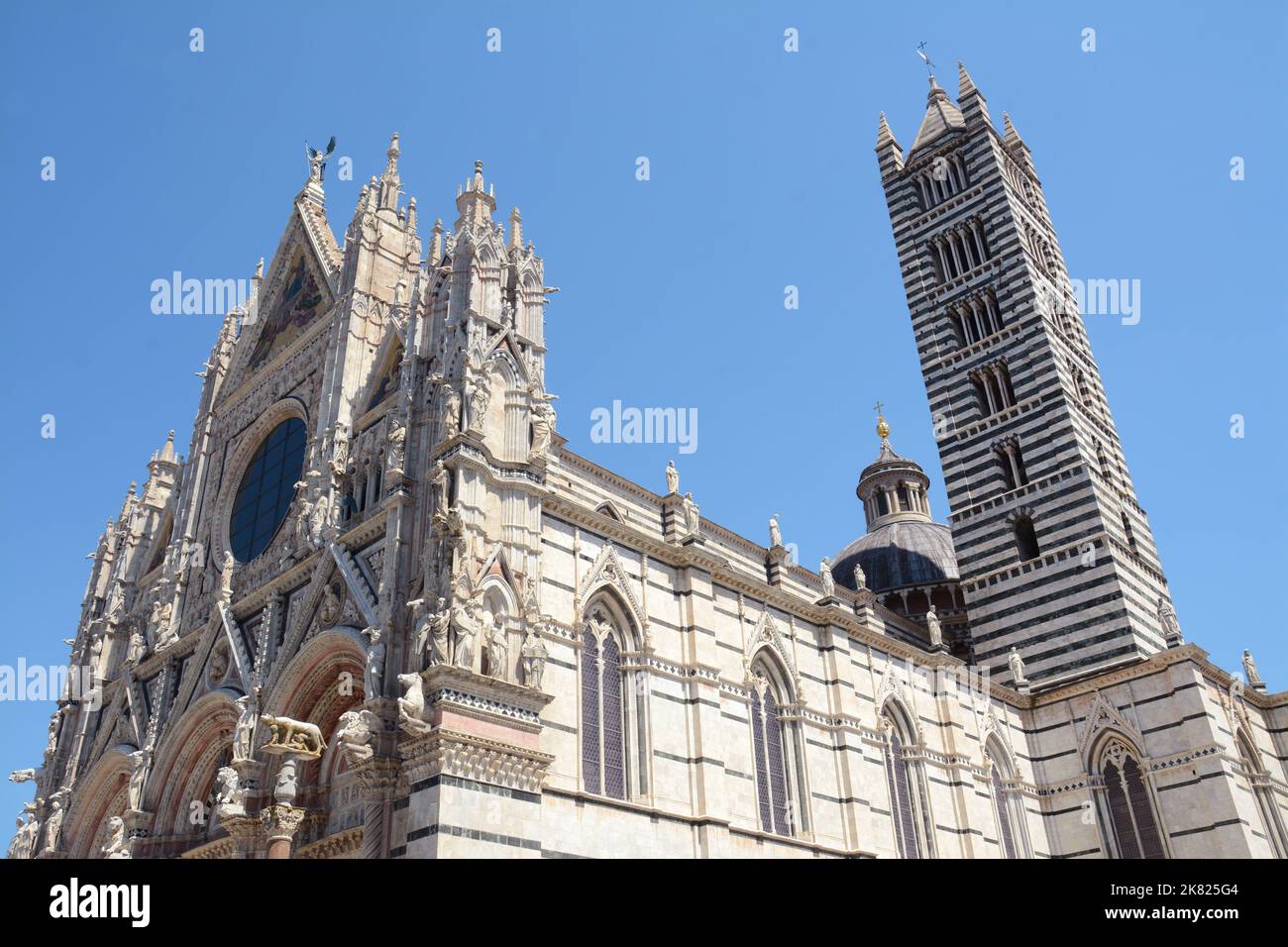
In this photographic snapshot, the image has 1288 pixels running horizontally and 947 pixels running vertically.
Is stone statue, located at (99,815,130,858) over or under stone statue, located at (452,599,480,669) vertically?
under

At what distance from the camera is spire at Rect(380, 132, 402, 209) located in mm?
30658

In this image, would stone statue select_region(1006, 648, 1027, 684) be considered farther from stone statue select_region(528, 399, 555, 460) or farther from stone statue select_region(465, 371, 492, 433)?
stone statue select_region(465, 371, 492, 433)

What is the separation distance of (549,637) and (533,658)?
1.35 metres

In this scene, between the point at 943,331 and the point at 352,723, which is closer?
the point at 352,723

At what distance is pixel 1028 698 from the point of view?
3228 cm

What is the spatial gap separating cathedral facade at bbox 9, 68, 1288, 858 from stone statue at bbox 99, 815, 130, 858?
79 mm

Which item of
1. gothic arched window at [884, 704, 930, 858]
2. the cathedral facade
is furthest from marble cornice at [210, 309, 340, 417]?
gothic arched window at [884, 704, 930, 858]

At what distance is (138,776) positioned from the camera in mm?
24391

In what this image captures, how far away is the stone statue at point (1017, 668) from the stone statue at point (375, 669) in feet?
69.5

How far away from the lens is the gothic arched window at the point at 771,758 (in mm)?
22469

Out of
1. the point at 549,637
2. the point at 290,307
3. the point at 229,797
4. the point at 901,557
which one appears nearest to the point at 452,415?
the point at 549,637
